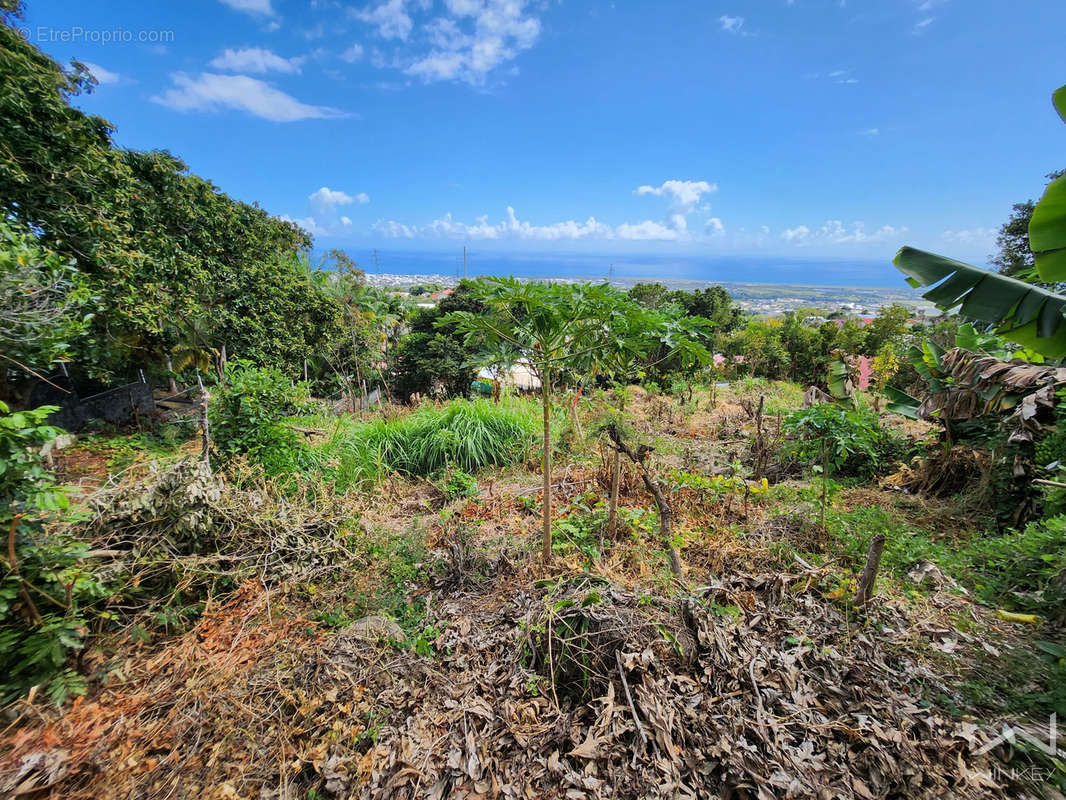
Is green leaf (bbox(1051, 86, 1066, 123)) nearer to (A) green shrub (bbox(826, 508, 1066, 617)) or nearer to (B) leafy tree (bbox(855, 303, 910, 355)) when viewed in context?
(A) green shrub (bbox(826, 508, 1066, 617))

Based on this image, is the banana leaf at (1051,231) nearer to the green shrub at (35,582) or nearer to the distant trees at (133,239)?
the green shrub at (35,582)

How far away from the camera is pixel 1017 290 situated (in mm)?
2680

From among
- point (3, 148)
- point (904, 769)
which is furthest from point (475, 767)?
point (3, 148)

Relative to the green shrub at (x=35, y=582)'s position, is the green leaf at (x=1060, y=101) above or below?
above

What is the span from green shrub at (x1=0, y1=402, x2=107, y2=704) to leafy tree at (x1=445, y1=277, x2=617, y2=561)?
217cm

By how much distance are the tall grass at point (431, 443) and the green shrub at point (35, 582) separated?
2671 millimetres

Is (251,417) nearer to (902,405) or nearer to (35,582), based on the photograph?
(35,582)

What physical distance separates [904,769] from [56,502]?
404 centimetres

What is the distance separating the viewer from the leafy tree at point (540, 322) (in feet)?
7.70

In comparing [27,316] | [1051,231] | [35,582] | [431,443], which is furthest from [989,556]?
[27,316]

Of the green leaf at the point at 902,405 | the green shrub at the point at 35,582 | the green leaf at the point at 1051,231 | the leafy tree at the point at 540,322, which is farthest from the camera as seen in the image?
Result: the green leaf at the point at 902,405

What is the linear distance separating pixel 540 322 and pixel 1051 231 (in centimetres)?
280

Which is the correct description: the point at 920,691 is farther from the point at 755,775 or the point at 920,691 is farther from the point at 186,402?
the point at 186,402

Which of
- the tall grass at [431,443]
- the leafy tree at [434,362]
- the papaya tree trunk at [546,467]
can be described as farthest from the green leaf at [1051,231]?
the leafy tree at [434,362]
